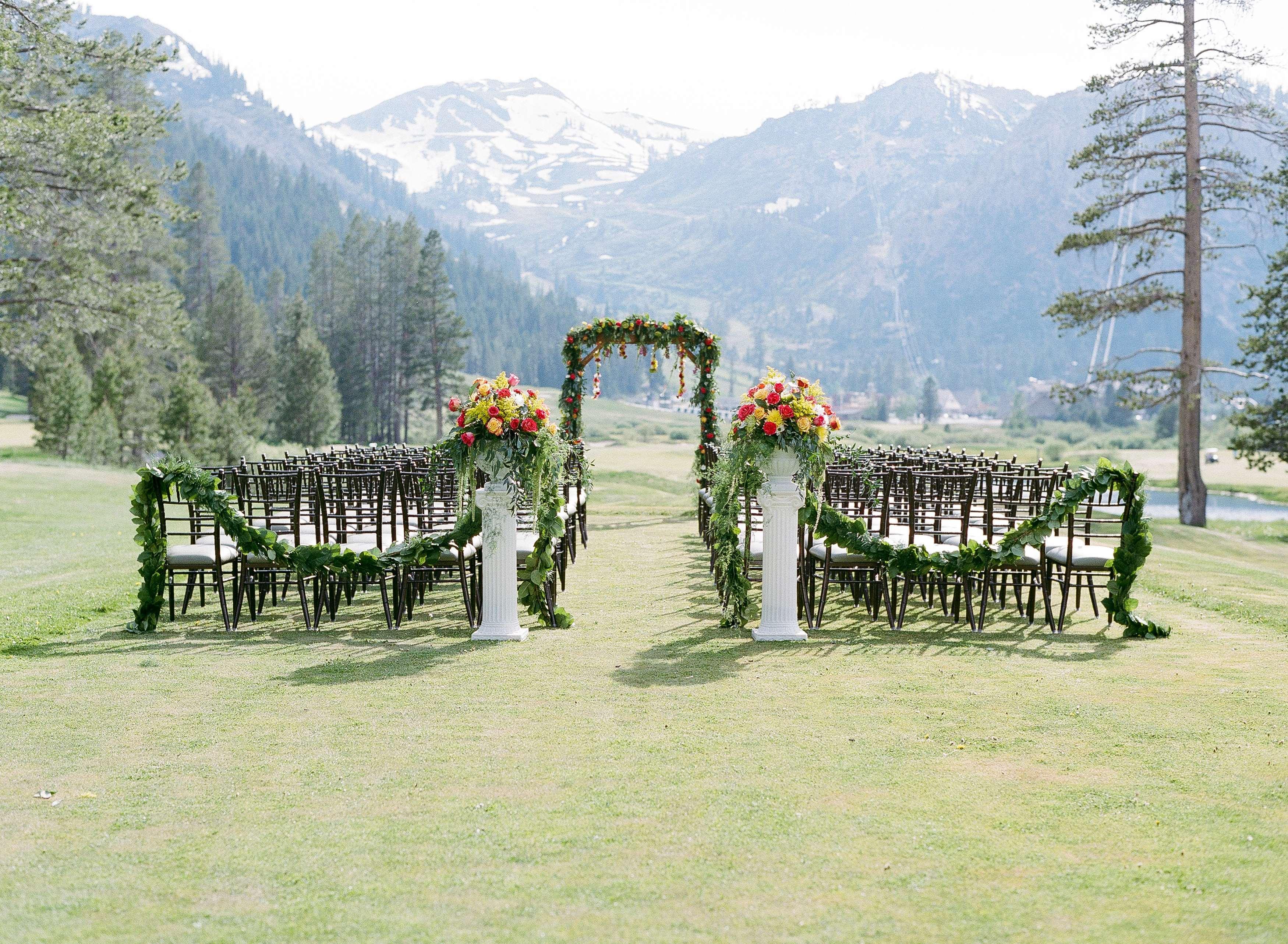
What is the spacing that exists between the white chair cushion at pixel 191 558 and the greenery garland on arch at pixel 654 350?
10246mm

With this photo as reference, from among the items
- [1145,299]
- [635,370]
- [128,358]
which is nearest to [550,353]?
[635,370]

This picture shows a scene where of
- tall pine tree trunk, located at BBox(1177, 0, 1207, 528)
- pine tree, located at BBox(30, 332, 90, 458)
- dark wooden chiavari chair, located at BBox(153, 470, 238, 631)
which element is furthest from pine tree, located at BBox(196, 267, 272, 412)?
dark wooden chiavari chair, located at BBox(153, 470, 238, 631)

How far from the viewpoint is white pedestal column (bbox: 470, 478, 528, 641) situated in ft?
29.1

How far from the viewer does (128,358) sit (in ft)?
139

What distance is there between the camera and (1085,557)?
9609 mm

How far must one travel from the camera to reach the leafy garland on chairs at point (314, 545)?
9.16 metres

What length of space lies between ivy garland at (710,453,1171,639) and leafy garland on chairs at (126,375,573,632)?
4.38 feet

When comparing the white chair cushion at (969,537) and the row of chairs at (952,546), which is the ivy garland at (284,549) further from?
the white chair cushion at (969,537)

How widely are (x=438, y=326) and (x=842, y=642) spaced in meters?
60.7

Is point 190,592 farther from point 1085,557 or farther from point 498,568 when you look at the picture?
point 1085,557

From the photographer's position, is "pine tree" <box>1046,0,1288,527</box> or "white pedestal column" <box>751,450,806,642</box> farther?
"pine tree" <box>1046,0,1288,527</box>

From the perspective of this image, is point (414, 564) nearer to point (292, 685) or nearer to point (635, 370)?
point (292, 685)

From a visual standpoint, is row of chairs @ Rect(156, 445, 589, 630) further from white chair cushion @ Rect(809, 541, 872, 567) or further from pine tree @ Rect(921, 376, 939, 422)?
pine tree @ Rect(921, 376, 939, 422)

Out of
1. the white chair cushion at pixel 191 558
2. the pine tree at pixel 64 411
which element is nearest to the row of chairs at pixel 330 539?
the white chair cushion at pixel 191 558
